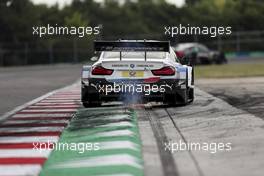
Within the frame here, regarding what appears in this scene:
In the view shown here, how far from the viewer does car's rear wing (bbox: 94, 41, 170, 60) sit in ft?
43.8

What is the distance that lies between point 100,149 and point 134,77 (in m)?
4.85

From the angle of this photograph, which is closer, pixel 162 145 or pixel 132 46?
pixel 162 145

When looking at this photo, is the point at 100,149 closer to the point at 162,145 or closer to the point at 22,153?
the point at 162,145

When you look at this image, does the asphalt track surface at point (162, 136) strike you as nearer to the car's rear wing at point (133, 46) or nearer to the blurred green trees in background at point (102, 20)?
the car's rear wing at point (133, 46)

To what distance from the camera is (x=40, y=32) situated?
60.3 m

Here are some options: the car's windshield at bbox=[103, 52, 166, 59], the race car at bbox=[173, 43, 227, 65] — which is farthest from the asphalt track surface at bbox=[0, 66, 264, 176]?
the race car at bbox=[173, 43, 227, 65]

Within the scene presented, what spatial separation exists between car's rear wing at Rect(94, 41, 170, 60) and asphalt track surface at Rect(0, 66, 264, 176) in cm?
119

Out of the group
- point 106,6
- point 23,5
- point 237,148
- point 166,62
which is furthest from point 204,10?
point 237,148

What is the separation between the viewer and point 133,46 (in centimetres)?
1350

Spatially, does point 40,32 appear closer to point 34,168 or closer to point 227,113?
point 227,113

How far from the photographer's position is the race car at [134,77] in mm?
13203

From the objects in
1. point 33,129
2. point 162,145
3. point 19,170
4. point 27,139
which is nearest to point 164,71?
point 33,129

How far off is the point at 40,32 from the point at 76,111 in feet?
157

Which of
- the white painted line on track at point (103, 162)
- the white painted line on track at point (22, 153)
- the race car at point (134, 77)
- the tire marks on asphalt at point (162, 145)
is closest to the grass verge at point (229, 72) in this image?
the race car at point (134, 77)
